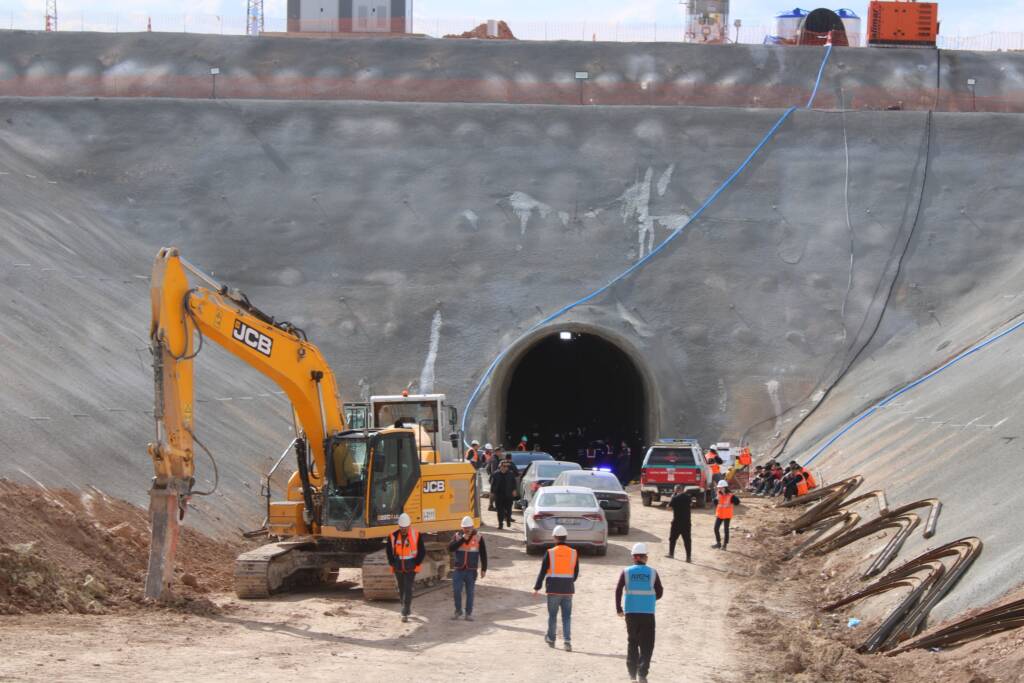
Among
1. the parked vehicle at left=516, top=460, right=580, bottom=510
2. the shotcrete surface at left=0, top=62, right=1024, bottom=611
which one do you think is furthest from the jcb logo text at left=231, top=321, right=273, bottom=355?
the shotcrete surface at left=0, top=62, right=1024, bottom=611

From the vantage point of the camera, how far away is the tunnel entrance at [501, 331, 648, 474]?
5425 cm

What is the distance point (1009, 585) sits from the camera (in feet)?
51.9

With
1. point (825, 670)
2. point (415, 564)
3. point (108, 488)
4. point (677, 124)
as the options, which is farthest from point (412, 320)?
point (825, 670)

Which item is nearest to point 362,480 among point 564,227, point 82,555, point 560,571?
point 82,555

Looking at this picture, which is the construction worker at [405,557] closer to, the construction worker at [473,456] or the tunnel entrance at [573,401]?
the construction worker at [473,456]

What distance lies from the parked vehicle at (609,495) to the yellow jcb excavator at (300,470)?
22.4 ft

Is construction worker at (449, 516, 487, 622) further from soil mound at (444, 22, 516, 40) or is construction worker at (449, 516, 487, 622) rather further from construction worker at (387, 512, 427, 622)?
soil mound at (444, 22, 516, 40)

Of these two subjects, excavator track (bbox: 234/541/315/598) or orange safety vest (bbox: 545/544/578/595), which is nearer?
orange safety vest (bbox: 545/544/578/595)

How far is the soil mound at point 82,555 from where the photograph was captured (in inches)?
653

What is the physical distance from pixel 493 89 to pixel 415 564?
31.0m

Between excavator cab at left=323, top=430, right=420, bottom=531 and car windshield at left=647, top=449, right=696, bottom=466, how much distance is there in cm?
1462

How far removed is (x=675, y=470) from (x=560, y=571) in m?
17.8

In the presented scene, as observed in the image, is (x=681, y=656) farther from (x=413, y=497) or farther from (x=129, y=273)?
(x=129, y=273)

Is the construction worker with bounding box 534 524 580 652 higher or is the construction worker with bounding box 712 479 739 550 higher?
the construction worker with bounding box 534 524 580 652
